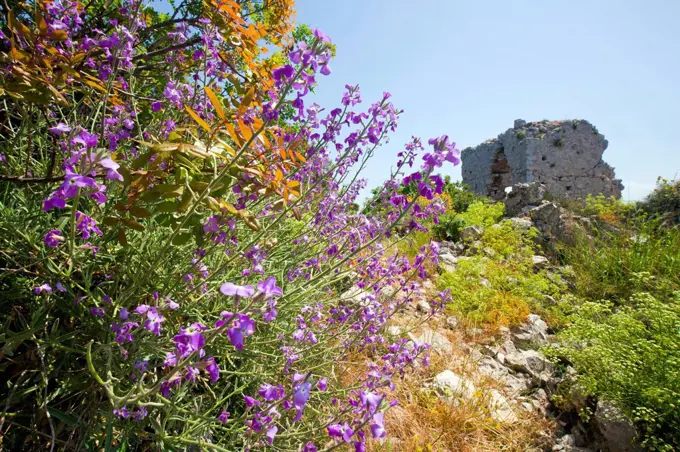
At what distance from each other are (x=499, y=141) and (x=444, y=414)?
701 inches

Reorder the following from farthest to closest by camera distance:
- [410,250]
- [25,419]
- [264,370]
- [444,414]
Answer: [410,250], [444,414], [264,370], [25,419]

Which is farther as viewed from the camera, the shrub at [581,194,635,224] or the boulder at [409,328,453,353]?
the shrub at [581,194,635,224]

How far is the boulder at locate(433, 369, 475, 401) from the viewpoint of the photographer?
98.9 inches

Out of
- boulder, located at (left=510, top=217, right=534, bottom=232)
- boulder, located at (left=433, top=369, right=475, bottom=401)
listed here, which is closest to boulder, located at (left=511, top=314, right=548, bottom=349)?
boulder, located at (left=433, top=369, right=475, bottom=401)

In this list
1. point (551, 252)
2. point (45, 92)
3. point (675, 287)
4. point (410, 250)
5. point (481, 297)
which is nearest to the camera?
point (45, 92)

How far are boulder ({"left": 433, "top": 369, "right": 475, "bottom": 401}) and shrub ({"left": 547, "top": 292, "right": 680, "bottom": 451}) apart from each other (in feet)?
2.56

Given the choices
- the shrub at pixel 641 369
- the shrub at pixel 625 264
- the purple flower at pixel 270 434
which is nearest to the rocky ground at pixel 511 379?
the shrub at pixel 641 369

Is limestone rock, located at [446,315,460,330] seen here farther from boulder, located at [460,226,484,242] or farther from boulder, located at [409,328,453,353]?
boulder, located at [460,226,484,242]

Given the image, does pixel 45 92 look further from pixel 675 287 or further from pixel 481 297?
pixel 675 287

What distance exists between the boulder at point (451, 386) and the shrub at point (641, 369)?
2.56 feet

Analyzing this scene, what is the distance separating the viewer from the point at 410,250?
18.3 ft

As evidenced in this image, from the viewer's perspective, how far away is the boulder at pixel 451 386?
2.51m

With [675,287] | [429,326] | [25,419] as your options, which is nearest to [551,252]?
[675,287]

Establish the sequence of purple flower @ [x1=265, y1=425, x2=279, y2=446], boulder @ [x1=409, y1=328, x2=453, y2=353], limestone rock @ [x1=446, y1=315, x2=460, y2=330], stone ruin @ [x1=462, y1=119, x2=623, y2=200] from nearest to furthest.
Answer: purple flower @ [x1=265, y1=425, x2=279, y2=446] < boulder @ [x1=409, y1=328, x2=453, y2=353] < limestone rock @ [x1=446, y1=315, x2=460, y2=330] < stone ruin @ [x1=462, y1=119, x2=623, y2=200]
